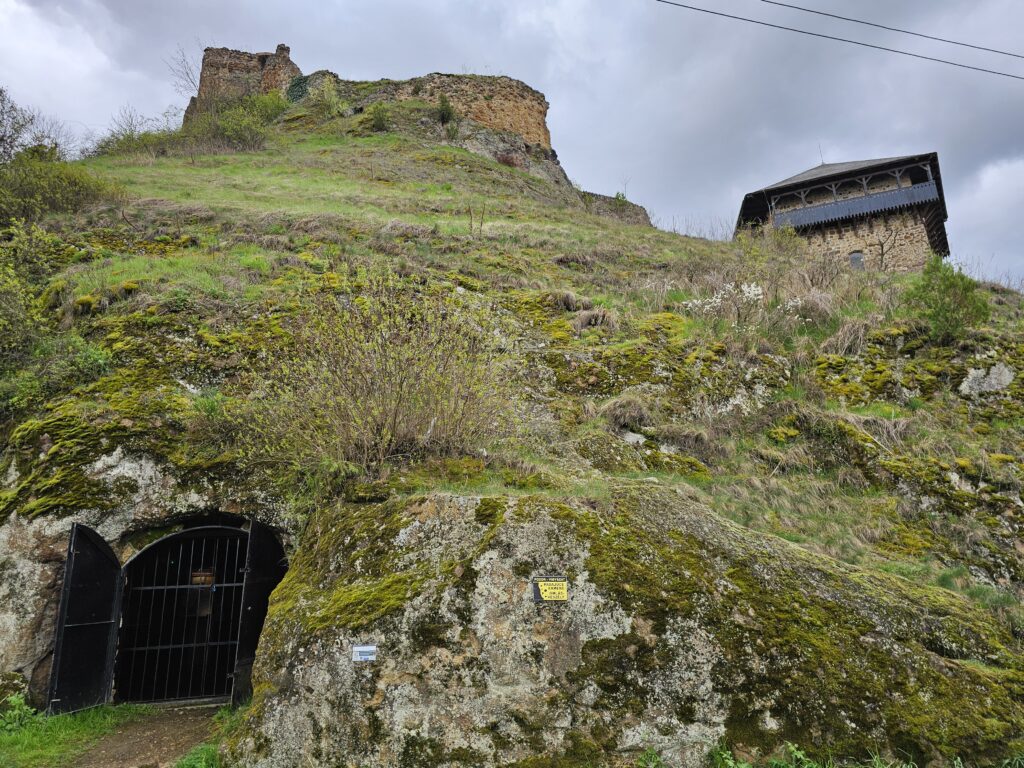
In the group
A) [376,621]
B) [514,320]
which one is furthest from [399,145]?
[376,621]

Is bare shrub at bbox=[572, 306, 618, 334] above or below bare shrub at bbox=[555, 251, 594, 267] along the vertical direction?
below

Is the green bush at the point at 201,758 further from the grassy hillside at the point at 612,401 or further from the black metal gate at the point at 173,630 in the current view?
the black metal gate at the point at 173,630

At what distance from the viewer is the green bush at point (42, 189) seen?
1277 centimetres

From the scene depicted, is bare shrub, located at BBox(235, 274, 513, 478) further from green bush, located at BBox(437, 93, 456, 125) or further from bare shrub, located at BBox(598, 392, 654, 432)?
green bush, located at BBox(437, 93, 456, 125)

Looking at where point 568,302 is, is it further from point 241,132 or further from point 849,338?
point 241,132

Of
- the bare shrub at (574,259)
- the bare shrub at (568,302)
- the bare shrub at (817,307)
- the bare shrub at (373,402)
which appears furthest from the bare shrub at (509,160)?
the bare shrub at (373,402)

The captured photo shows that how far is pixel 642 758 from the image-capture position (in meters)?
3.78

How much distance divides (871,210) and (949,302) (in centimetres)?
2030

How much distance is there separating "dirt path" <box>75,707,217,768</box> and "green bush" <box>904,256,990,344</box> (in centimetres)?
1104

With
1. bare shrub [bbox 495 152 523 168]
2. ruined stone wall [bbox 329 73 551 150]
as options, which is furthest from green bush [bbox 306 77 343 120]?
bare shrub [bbox 495 152 523 168]

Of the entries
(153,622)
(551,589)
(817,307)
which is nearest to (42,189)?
(153,622)

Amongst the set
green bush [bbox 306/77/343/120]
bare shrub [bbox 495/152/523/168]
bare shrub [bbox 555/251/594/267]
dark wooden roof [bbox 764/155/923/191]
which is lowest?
bare shrub [bbox 555/251/594/267]

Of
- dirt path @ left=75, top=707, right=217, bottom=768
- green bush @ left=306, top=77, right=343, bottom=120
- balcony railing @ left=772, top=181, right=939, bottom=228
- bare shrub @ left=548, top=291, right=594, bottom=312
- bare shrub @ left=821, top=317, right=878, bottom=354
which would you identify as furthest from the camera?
green bush @ left=306, top=77, right=343, bottom=120

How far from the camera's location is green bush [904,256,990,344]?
9055 mm
